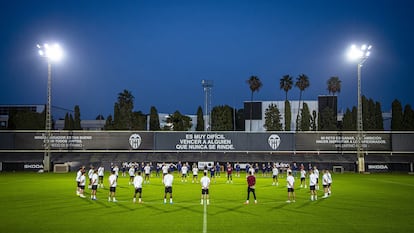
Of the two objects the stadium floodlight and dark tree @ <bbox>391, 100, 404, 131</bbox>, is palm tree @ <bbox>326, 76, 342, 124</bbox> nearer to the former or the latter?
Answer: dark tree @ <bbox>391, 100, 404, 131</bbox>

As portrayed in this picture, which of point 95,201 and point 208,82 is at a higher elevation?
point 208,82

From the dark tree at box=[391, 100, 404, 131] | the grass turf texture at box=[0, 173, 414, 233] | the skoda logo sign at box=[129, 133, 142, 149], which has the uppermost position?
the dark tree at box=[391, 100, 404, 131]

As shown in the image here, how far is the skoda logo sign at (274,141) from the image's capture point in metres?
61.5

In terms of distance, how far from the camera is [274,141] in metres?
61.6

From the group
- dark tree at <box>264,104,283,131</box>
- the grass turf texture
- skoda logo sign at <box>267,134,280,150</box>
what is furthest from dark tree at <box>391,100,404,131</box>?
the grass turf texture

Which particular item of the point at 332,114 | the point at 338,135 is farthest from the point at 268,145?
the point at 332,114

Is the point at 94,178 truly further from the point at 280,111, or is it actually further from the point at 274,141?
the point at 280,111

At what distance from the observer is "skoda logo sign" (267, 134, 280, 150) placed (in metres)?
61.5

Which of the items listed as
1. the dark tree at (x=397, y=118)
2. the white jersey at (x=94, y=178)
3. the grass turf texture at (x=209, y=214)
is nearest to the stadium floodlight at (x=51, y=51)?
the grass turf texture at (x=209, y=214)

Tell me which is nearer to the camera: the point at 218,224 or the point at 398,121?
the point at 218,224

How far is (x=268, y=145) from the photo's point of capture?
61562 millimetres

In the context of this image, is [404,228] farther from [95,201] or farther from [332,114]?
[332,114]

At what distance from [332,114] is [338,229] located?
7486cm

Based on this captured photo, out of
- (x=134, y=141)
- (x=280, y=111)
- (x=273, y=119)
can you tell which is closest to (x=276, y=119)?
(x=273, y=119)
